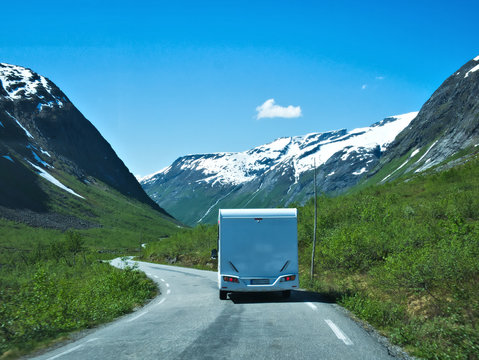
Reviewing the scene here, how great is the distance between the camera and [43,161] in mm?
160125

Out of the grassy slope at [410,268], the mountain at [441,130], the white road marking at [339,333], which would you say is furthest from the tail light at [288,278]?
the mountain at [441,130]

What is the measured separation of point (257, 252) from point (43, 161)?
6504 inches

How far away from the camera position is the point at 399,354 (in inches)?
273

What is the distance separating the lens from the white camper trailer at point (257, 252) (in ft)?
44.8

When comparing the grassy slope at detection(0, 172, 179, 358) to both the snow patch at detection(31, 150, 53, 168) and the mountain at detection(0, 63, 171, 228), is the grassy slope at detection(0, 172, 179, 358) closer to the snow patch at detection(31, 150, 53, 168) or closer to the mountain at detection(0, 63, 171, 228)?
the mountain at detection(0, 63, 171, 228)

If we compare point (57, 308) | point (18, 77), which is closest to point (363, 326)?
point (57, 308)

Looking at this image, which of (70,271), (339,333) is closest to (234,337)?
(339,333)

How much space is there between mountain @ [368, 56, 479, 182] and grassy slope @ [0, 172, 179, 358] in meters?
90.0

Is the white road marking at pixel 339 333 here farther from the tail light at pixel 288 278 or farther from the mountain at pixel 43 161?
the mountain at pixel 43 161

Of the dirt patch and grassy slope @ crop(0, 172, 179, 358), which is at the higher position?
the dirt patch

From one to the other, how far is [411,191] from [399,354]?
44.3 m

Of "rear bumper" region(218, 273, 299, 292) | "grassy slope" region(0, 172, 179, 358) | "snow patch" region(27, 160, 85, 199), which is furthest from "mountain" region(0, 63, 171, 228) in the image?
"rear bumper" region(218, 273, 299, 292)

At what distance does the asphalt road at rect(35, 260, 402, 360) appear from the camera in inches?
268

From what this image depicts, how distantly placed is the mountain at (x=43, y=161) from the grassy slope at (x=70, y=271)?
1613 mm
